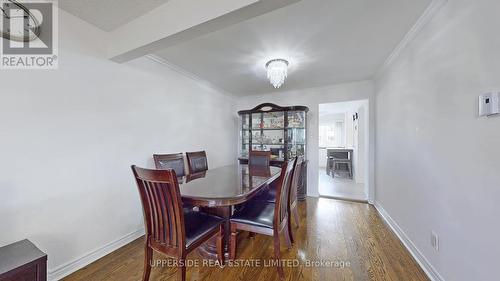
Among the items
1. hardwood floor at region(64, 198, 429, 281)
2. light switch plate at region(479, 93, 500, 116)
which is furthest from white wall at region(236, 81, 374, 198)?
light switch plate at region(479, 93, 500, 116)

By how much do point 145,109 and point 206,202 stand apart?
1.67 metres

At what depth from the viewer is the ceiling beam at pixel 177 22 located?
1.20 metres

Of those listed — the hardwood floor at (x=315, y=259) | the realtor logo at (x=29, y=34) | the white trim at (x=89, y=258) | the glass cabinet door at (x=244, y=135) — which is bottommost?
the hardwood floor at (x=315, y=259)

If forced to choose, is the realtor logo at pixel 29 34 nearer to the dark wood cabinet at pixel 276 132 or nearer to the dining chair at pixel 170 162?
the dining chair at pixel 170 162

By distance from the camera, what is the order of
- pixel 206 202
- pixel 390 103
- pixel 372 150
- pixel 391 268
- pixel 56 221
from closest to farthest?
pixel 206 202
pixel 56 221
pixel 391 268
pixel 390 103
pixel 372 150

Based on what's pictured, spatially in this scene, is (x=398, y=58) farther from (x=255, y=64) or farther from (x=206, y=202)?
(x=206, y=202)

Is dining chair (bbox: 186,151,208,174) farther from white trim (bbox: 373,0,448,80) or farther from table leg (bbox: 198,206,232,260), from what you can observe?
white trim (bbox: 373,0,448,80)

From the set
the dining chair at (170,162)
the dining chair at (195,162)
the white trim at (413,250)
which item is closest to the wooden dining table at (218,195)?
the dining chair at (170,162)

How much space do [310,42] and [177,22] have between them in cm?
139

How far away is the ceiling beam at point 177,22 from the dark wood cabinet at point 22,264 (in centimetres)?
171

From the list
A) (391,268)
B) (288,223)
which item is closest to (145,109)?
(288,223)

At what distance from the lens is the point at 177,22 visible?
146 centimetres

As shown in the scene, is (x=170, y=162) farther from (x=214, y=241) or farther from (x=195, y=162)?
(x=214, y=241)

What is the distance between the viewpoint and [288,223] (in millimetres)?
1991
